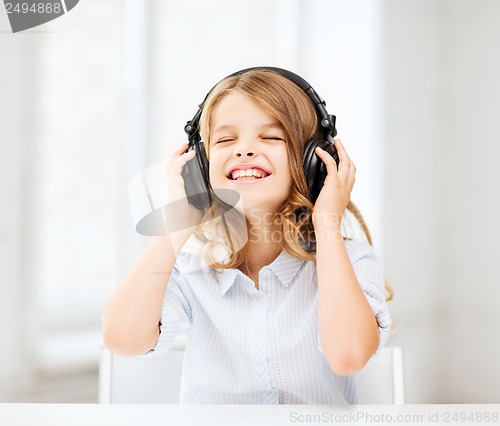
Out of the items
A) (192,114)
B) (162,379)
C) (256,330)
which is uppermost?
(192,114)

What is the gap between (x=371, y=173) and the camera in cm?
164

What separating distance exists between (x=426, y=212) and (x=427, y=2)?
0.70 m

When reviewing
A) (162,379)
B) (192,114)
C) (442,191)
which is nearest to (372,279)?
(162,379)

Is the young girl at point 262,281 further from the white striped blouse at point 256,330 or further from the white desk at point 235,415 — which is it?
the white desk at point 235,415

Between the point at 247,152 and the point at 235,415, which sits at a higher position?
the point at 247,152

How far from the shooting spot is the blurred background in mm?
1101

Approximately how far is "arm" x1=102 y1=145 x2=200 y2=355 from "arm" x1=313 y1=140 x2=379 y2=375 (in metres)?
0.22

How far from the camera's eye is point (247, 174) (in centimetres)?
77

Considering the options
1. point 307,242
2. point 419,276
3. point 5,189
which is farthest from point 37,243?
point 419,276

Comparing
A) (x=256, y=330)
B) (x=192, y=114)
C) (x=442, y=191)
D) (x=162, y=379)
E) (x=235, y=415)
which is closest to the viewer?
(x=235, y=415)

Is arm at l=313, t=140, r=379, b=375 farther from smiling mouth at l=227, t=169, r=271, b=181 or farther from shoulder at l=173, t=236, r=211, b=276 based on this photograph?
shoulder at l=173, t=236, r=211, b=276

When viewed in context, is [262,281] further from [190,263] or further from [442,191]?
[442,191]

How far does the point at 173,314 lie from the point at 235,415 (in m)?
0.28

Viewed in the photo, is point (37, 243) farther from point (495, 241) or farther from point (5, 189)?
point (495, 241)
